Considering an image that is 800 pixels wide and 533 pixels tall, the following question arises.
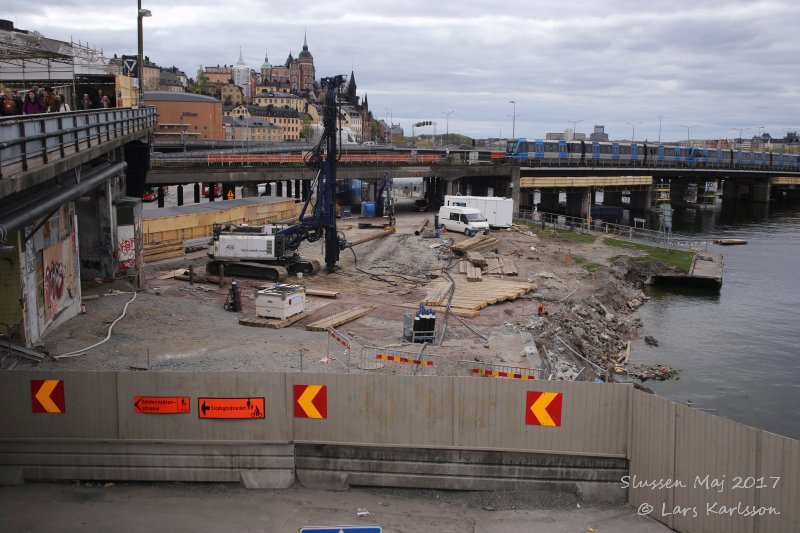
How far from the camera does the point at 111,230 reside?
99.2 ft

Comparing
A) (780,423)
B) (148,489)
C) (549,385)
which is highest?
(549,385)

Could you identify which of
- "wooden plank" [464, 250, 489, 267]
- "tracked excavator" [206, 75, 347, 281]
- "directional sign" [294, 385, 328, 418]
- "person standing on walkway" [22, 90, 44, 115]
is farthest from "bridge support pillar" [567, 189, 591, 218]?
"directional sign" [294, 385, 328, 418]

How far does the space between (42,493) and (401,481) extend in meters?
7.37

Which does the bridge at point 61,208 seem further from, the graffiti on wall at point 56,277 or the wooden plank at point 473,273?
the wooden plank at point 473,273

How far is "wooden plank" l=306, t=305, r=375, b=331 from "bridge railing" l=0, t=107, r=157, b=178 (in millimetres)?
9180

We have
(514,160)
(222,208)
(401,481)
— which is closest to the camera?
(401,481)

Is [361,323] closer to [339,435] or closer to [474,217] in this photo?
[339,435]

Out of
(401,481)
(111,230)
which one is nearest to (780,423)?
(401,481)

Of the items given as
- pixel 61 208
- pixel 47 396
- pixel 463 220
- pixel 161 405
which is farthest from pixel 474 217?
Result: pixel 47 396

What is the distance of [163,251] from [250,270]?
7496mm

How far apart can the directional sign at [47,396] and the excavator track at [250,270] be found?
19.2m

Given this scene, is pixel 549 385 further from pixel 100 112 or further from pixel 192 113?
pixel 192 113

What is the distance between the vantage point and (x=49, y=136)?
15977mm

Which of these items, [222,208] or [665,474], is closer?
[665,474]
